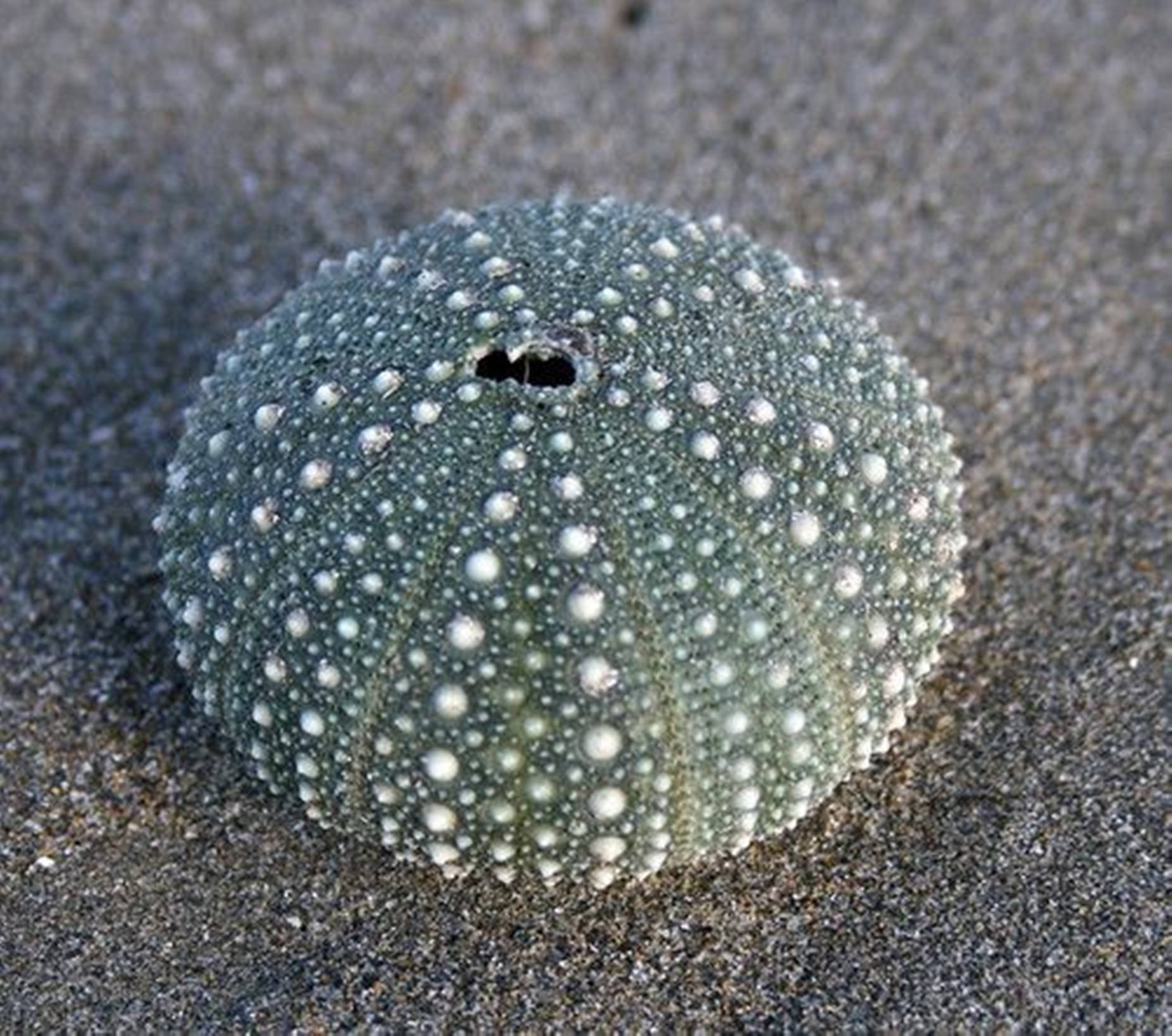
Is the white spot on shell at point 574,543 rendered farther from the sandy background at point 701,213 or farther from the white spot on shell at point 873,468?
the sandy background at point 701,213

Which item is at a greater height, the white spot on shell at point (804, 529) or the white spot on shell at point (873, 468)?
the white spot on shell at point (873, 468)

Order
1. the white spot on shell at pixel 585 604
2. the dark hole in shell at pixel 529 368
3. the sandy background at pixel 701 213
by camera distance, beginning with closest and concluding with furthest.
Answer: the white spot on shell at pixel 585 604, the dark hole in shell at pixel 529 368, the sandy background at pixel 701 213

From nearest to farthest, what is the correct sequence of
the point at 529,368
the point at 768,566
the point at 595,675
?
1. the point at 595,675
2. the point at 768,566
3. the point at 529,368

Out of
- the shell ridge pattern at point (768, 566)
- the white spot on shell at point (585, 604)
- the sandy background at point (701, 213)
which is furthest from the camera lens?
the sandy background at point (701, 213)

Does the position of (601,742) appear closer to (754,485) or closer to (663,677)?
(663,677)

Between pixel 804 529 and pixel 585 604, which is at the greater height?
pixel 804 529

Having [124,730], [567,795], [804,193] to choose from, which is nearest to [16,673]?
[124,730]

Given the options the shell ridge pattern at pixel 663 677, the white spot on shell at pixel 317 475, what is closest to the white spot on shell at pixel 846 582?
the shell ridge pattern at pixel 663 677

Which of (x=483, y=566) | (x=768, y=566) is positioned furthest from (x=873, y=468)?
(x=483, y=566)
